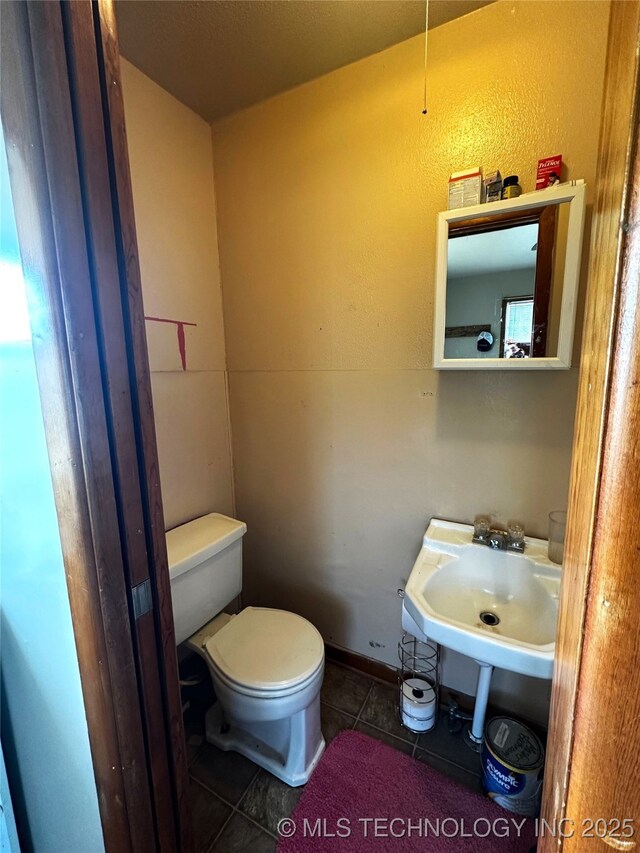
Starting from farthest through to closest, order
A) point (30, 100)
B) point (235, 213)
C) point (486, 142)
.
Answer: point (235, 213), point (486, 142), point (30, 100)

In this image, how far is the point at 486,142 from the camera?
1.15 meters

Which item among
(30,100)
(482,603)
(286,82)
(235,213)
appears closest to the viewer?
(30,100)

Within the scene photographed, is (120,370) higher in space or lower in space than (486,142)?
lower

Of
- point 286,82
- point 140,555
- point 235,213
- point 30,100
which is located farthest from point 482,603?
point 286,82

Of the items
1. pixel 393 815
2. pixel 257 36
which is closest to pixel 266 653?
pixel 393 815

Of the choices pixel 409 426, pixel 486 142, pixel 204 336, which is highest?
pixel 486 142

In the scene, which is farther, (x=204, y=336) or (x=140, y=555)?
(x=204, y=336)

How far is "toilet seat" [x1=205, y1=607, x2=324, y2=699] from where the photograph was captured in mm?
1148

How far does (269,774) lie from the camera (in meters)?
1.28

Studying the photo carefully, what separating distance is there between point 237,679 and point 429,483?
98 cm

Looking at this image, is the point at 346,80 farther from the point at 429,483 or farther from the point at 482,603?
the point at 482,603

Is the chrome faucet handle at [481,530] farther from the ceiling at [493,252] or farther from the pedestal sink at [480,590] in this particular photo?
the ceiling at [493,252]

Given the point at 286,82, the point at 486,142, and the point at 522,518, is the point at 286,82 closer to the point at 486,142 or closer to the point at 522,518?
the point at 486,142

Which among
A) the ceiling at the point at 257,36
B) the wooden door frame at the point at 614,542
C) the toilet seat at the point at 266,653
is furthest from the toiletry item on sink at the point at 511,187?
the toilet seat at the point at 266,653
